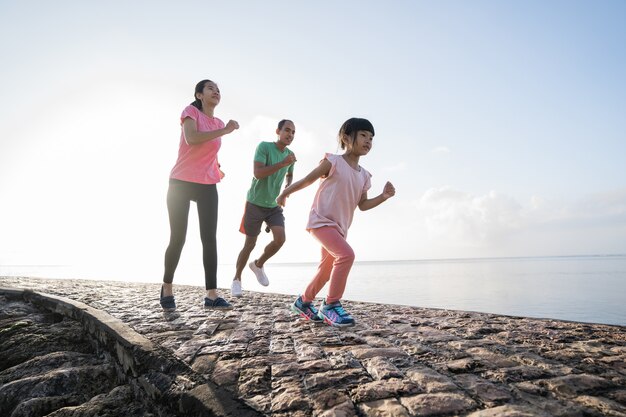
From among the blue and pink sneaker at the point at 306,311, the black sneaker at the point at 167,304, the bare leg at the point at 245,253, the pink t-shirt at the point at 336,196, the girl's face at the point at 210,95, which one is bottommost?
the blue and pink sneaker at the point at 306,311

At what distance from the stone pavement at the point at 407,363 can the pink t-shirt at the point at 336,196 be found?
98cm

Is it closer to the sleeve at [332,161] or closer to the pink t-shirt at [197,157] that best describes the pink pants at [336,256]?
the sleeve at [332,161]

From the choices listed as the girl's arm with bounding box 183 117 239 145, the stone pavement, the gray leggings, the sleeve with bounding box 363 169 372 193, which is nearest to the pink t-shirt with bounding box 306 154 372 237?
the sleeve with bounding box 363 169 372 193

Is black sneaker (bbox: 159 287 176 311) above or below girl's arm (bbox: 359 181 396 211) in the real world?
below

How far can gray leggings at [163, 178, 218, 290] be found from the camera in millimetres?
3975

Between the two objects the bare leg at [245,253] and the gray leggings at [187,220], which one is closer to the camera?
the gray leggings at [187,220]

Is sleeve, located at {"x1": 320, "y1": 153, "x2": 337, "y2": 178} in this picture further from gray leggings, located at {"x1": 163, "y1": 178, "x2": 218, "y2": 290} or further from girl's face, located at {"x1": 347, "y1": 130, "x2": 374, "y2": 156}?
gray leggings, located at {"x1": 163, "y1": 178, "x2": 218, "y2": 290}

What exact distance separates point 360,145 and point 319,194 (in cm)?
65

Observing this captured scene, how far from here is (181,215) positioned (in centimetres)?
400

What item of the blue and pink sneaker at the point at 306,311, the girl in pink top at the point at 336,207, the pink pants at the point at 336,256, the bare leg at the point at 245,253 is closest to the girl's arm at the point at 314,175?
the girl in pink top at the point at 336,207

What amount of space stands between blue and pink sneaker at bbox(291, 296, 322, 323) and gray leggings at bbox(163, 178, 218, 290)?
110cm

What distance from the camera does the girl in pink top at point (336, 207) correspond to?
3.36 meters

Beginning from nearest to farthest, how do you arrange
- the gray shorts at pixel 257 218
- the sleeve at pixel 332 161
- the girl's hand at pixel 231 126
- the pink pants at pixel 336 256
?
1. the pink pants at pixel 336 256
2. the sleeve at pixel 332 161
3. the girl's hand at pixel 231 126
4. the gray shorts at pixel 257 218

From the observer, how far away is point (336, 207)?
3.53 metres
